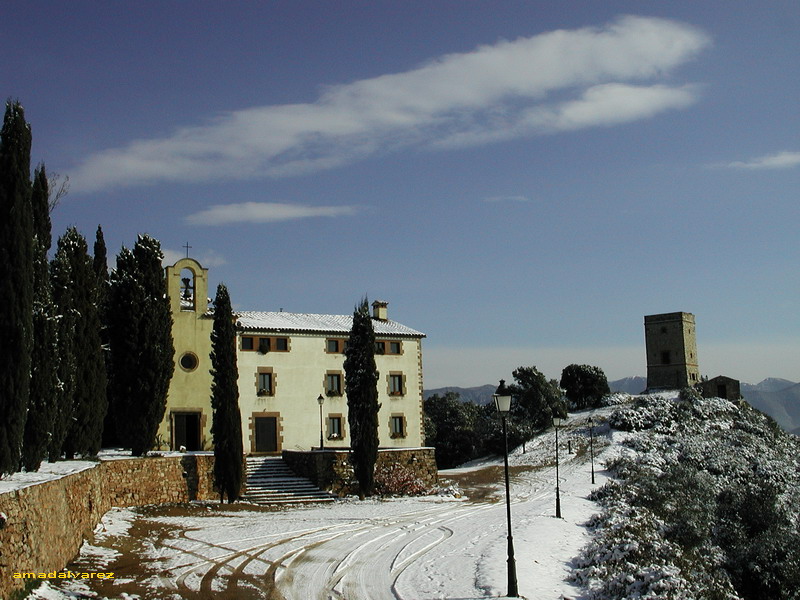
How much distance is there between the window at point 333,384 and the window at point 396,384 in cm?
305

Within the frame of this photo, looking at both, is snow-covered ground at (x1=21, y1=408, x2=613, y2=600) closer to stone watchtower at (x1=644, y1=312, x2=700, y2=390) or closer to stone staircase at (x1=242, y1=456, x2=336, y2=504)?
stone staircase at (x1=242, y1=456, x2=336, y2=504)

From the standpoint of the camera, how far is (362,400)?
33.5m

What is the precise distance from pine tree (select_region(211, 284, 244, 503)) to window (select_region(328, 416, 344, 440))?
9.72 metres

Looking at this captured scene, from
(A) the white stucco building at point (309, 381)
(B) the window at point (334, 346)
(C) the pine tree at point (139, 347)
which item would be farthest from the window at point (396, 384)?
(C) the pine tree at point (139, 347)

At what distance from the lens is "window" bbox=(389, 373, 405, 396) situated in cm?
4291

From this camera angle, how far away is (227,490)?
30.4 meters

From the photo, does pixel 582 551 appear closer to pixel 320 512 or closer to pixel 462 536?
pixel 462 536

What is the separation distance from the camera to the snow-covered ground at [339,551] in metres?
15.8

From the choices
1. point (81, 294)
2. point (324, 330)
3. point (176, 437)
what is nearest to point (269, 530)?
point (81, 294)

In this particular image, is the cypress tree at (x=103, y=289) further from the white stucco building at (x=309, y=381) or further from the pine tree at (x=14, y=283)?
the pine tree at (x=14, y=283)

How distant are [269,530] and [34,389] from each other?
25.3ft

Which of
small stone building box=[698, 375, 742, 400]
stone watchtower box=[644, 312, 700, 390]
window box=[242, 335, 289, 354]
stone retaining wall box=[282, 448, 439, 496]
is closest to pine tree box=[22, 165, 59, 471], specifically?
stone retaining wall box=[282, 448, 439, 496]

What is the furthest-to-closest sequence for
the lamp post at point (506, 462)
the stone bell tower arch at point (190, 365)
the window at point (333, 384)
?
the window at point (333, 384) → the stone bell tower arch at point (190, 365) → the lamp post at point (506, 462)

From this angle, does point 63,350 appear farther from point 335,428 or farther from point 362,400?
point 335,428
